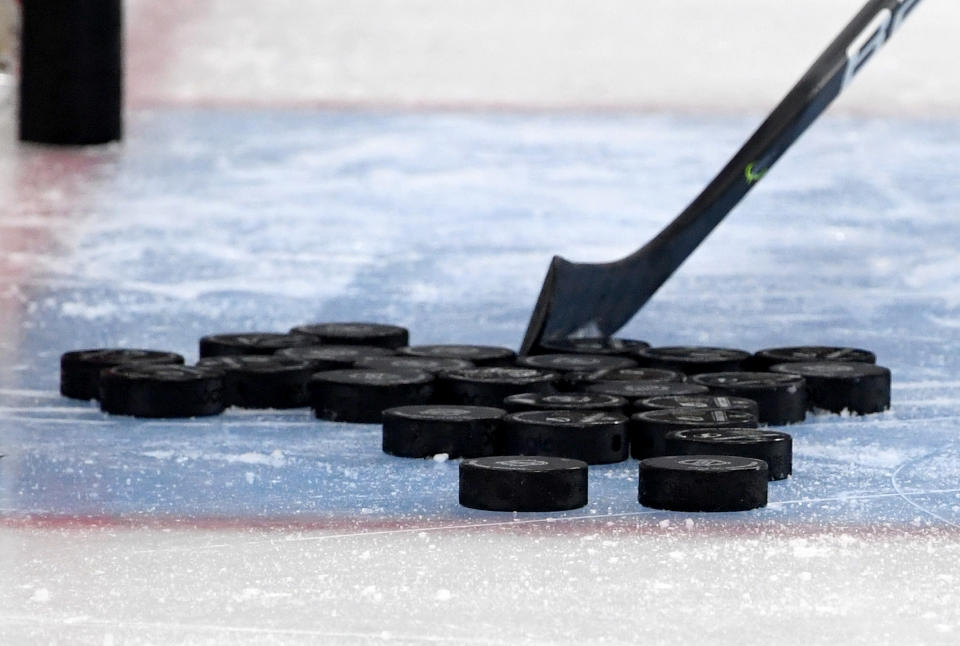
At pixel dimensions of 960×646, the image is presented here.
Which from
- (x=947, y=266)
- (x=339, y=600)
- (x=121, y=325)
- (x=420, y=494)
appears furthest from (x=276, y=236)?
(x=339, y=600)

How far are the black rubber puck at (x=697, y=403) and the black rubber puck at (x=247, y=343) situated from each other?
89 centimetres

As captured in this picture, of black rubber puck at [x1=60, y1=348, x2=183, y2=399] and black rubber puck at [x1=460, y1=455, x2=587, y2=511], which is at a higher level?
black rubber puck at [x1=60, y1=348, x2=183, y2=399]

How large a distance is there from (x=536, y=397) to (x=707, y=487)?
22.6 inches

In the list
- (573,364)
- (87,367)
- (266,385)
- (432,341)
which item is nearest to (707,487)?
(573,364)

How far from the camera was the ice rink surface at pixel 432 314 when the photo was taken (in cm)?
208

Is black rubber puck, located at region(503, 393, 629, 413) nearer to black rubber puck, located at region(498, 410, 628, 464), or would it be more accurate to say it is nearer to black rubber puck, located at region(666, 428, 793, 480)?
black rubber puck, located at region(498, 410, 628, 464)

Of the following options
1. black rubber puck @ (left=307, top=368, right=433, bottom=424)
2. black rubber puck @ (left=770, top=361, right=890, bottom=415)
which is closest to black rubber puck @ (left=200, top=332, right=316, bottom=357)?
black rubber puck @ (left=307, top=368, right=433, bottom=424)

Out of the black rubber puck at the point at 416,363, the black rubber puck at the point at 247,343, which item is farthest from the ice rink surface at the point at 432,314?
the black rubber puck at the point at 247,343

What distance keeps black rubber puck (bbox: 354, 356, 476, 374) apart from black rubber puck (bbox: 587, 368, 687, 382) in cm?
25

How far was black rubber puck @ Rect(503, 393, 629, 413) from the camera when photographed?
9.86 ft

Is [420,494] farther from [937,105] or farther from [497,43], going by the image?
[497,43]

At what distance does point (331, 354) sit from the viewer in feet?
11.8

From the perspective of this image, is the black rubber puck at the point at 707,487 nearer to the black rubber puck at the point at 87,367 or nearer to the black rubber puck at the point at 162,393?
the black rubber puck at the point at 162,393

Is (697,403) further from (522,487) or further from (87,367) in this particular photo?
(87,367)
